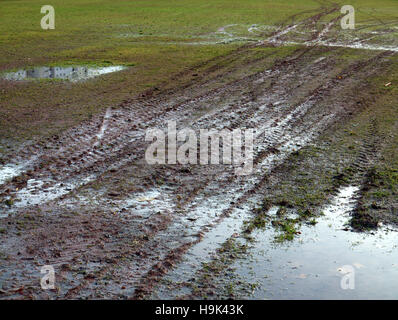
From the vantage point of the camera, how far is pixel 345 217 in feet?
24.0

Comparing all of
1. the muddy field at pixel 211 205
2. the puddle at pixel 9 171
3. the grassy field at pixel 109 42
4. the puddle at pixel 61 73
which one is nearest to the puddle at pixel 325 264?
the muddy field at pixel 211 205

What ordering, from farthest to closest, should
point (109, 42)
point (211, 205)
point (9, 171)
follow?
point (109, 42), point (9, 171), point (211, 205)

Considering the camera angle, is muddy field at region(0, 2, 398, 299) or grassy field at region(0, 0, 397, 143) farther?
grassy field at region(0, 0, 397, 143)

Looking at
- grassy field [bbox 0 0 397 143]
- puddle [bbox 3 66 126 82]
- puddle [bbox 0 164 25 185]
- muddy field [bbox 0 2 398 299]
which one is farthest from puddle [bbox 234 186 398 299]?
puddle [bbox 3 66 126 82]

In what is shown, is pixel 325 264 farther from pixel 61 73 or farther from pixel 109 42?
pixel 109 42

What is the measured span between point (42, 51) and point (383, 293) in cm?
1540

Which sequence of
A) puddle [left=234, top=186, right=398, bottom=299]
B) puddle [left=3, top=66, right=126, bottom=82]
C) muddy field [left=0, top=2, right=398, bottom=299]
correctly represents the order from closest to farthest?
puddle [left=234, top=186, right=398, bottom=299] → muddy field [left=0, top=2, right=398, bottom=299] → puddle [left=3, top=66, right=126, bottom=82]

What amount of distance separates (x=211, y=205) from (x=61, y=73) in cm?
919

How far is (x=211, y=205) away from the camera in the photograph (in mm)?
7688

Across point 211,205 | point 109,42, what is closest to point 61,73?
point 109,42

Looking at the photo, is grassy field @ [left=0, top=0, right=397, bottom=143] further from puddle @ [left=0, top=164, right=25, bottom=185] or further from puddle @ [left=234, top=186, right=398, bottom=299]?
puddle @ [left=234, top=186, right=398, bottom=299]

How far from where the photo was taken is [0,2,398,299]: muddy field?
5930mm

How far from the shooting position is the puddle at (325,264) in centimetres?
577

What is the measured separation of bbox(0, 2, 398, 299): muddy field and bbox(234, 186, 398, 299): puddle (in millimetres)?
20
